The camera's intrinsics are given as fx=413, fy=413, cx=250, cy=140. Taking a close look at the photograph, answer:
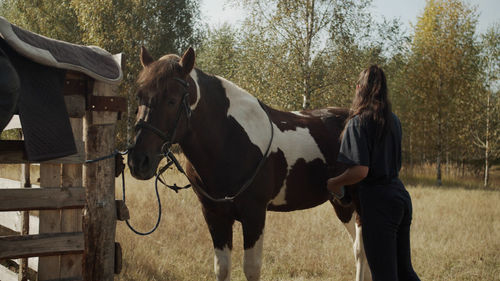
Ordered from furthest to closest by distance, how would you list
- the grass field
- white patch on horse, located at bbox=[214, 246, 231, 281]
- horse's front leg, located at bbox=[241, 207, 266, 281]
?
the grass field → white patch on horse, located at bbox=[214, 246, 231, 281] → horse's front leg, located at bbox=[241, 207, 266, 281]

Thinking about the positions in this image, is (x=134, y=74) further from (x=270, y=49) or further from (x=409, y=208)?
(x=409, y=208)

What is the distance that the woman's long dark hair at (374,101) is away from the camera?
9.46ft

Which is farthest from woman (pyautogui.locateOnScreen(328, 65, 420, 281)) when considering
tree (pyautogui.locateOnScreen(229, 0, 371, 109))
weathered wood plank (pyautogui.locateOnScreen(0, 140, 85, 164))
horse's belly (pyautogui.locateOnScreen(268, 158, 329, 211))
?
tree (pyautogui.locateOnScreen(229, 0, 371, 109))

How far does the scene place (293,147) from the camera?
417 cm

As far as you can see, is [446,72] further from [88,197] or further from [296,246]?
[88,197]

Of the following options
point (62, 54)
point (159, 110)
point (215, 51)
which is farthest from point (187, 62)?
point (215, 51)

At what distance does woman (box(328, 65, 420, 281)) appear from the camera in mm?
2867

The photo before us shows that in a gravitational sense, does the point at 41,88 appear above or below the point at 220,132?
above

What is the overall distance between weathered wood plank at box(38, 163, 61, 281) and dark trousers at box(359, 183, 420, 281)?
8.82 feet

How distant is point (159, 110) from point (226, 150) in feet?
2.46

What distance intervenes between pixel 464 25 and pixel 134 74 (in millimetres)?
15674

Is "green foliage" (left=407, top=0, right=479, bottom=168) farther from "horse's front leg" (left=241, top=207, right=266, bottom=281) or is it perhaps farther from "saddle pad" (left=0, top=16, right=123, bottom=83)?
"saddle pad" (left=0, top=16, right=123, bottom=83)

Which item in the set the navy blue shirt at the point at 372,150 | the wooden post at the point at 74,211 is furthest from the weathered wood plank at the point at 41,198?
the navy blue shirt at the point at 372,150

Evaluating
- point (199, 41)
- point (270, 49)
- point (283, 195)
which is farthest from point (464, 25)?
point (283, 195)
